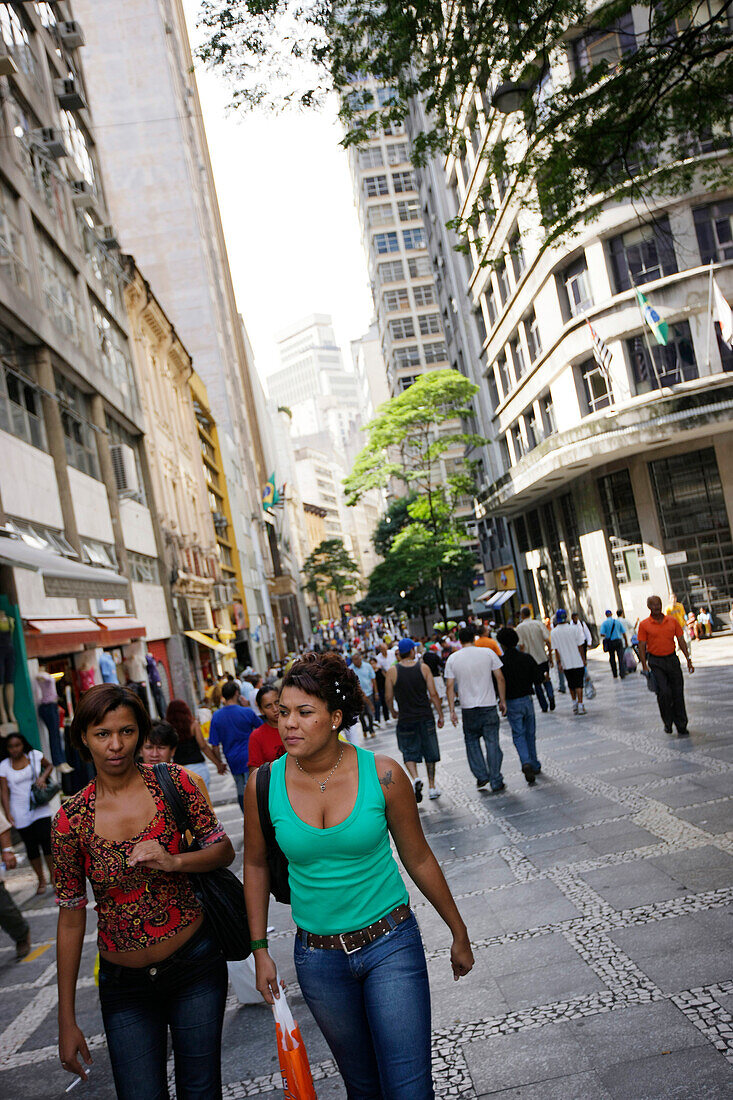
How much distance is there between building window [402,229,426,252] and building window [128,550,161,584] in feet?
198

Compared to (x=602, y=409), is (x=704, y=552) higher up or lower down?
lower down

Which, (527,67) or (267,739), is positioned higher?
(527,67)

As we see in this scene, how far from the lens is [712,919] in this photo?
5.07m

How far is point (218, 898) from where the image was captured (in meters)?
3.21

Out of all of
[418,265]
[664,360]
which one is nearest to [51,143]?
[664,360]

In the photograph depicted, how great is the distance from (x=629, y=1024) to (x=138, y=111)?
2090 inches

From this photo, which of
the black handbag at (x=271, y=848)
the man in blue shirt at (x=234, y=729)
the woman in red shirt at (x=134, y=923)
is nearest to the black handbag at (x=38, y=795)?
the man in blue shirt at (x=234, y=729)

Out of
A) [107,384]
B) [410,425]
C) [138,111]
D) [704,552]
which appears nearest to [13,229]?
[107,384]

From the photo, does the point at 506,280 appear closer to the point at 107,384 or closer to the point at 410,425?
the point at 410,425

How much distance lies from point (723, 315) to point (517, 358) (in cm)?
1350

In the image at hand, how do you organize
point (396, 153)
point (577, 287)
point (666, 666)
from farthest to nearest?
1. point (396, 153)
2. point (577, 287)
3. point (666, 666)

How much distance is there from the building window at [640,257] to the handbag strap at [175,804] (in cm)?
2425

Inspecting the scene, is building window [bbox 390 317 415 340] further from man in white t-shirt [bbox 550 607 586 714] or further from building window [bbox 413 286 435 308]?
man in white t-shirt [bbox 550 607 586 714]

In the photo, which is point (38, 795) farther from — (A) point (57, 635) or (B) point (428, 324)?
(B) point (428, 324)
